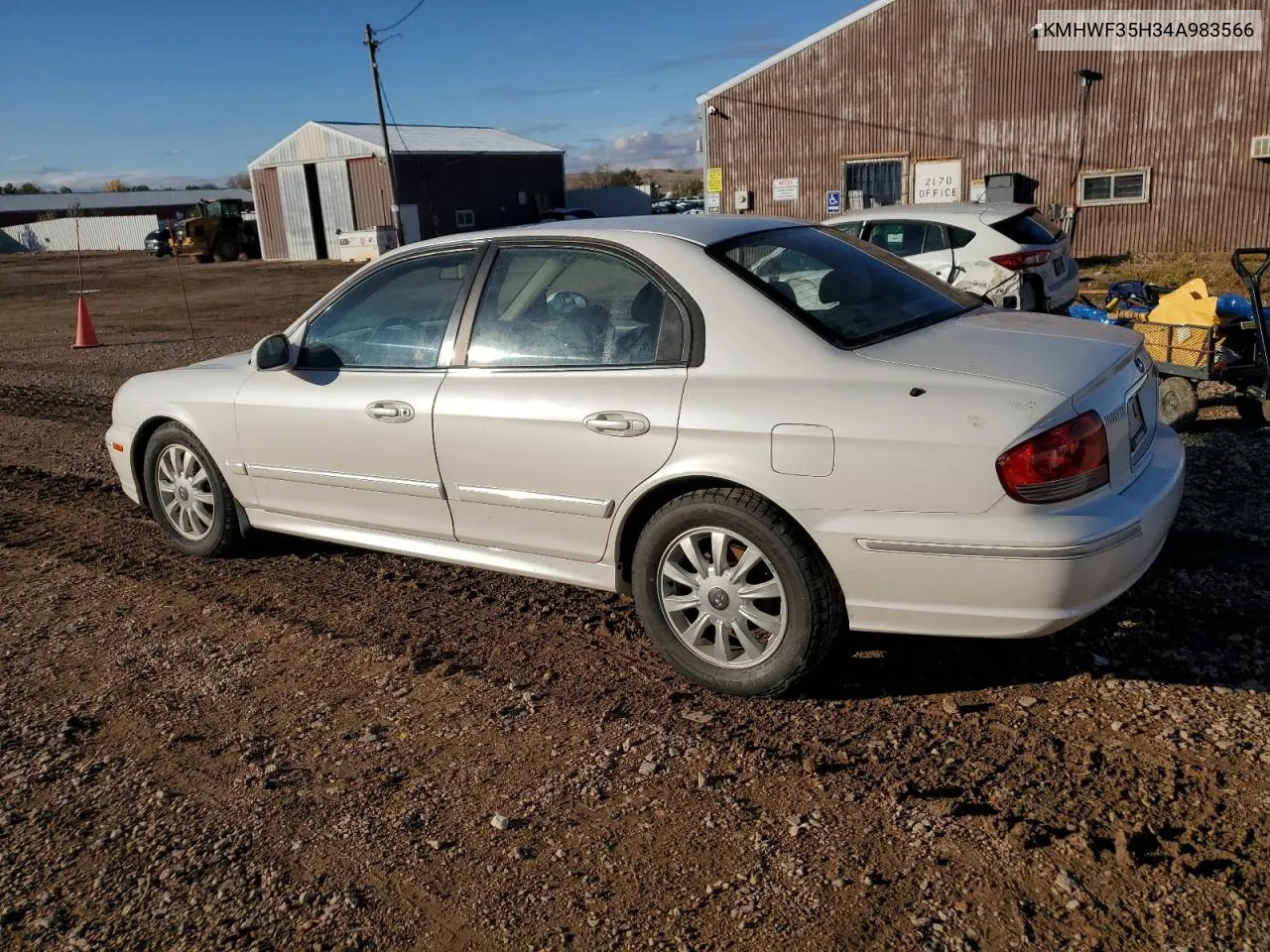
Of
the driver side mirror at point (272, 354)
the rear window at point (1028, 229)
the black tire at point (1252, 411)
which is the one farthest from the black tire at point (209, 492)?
the rear window at point (1028, 229)

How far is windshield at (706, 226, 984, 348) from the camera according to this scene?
11.7 feet

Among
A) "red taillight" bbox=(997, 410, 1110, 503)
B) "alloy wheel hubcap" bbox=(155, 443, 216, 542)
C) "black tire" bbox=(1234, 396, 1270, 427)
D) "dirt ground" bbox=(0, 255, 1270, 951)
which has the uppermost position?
"red taillight" bbox=(997, 410, 1110, 503)

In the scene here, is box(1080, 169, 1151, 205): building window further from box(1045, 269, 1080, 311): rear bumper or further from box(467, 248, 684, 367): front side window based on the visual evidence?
box(467, 248, 684, 367): front side window

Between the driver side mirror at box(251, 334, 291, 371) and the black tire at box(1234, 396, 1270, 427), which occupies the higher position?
the driver side mirror at box(251, 334, 291, 371)

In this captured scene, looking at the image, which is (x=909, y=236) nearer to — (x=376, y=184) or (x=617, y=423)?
(x=617, y=423)

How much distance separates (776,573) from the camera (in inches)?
131

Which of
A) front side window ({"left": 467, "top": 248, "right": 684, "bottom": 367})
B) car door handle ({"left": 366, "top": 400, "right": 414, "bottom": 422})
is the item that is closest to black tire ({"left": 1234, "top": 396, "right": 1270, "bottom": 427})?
front side window ({"left": 467, "top": 248, "right": 684, "bottom": 367})

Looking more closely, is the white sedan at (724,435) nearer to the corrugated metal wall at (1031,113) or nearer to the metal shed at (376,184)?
the corrugated metal wall at (1031,113)

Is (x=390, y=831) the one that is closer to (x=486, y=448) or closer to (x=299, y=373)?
(x=486, y=448)

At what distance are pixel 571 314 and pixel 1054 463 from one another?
184cm

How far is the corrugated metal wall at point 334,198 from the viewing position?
4112 centimetres

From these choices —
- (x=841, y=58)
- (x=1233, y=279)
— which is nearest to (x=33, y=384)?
(x=1233, y=279)

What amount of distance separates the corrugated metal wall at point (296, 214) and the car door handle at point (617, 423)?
4221cm

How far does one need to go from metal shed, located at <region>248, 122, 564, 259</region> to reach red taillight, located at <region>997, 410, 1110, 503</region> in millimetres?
38195
